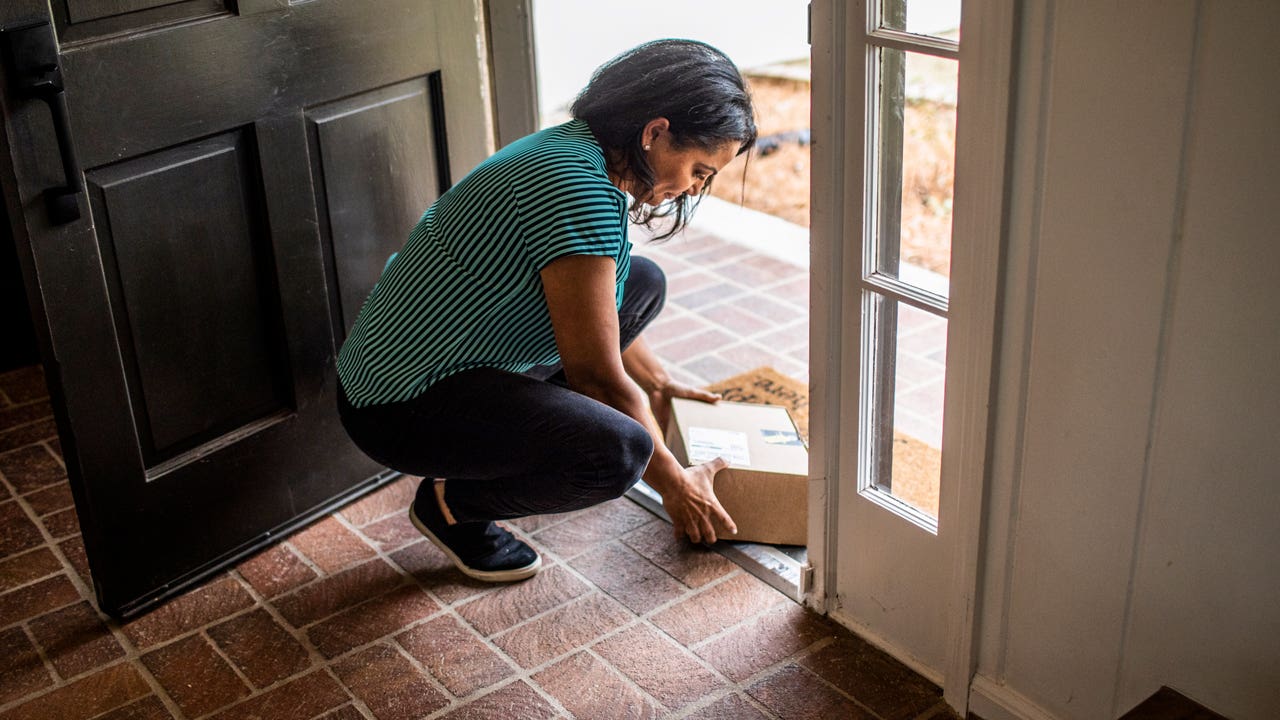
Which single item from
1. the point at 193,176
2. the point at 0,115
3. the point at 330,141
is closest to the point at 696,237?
the point at 330,141

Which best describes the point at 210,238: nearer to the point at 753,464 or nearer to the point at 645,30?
the point at 753,464

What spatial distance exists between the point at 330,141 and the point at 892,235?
50.1 inches

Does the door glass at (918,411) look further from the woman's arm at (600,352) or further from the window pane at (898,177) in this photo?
the woman's arm at (600,352)

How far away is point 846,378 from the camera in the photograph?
7.43ft

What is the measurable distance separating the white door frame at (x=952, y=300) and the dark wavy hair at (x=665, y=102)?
7.1 inches

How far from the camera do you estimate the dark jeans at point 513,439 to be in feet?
7.74

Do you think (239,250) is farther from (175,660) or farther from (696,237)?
(696,237)

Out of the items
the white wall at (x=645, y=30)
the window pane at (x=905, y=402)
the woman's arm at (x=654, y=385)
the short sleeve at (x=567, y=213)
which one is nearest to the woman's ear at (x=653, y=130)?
the short sleeve at (x=567, y=213)

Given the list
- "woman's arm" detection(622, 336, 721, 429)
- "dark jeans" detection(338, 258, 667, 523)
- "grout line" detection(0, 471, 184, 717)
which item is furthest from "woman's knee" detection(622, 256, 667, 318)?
"grout line" detection(0, 471, 184, 717)

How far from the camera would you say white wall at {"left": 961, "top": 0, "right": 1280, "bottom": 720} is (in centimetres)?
156

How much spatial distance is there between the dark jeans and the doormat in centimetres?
62

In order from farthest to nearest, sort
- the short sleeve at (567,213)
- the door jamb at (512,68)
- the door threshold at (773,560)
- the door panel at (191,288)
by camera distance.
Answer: the door jamb at (512,68), the door threshold at (773,560), the door panel at (191,288), the short sleeve at (567,213)

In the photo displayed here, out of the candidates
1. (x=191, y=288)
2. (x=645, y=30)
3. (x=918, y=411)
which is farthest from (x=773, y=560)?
(x=645, y=30)

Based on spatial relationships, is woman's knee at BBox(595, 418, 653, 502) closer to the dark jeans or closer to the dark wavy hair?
the dark jeans
